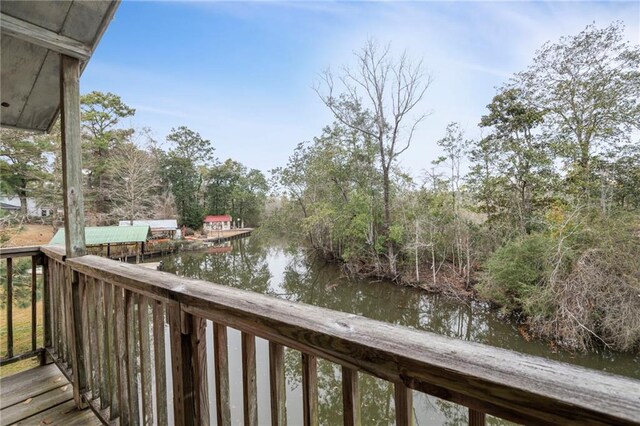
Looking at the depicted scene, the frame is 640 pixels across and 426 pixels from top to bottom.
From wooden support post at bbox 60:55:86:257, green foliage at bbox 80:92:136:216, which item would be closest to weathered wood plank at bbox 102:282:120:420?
wooden support post at bbox 60:55:86:257

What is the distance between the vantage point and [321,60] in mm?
11539

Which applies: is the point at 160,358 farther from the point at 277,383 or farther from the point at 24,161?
the point at 24,161

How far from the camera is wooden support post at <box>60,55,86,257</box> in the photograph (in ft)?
4.82

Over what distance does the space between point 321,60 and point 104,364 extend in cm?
1233

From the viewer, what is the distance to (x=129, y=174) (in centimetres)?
1752

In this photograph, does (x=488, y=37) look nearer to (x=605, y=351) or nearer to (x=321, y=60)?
(x=321, y=60)

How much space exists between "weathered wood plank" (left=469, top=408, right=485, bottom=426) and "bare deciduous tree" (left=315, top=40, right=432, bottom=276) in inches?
390

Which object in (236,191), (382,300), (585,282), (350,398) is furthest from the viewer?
(236,191)

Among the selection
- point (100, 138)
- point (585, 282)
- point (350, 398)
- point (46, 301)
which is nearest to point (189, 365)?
point (350, 398)

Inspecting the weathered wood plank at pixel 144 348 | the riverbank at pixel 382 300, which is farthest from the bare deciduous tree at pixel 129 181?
the weathered wood plank at pixel 144 348

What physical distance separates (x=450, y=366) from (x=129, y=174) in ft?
68.9

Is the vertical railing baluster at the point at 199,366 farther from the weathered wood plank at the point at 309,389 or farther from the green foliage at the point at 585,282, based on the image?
the green foliage at the point at 585,282

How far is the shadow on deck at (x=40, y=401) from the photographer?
1501 millimetres

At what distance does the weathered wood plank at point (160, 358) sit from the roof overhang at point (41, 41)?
4.59 feet
